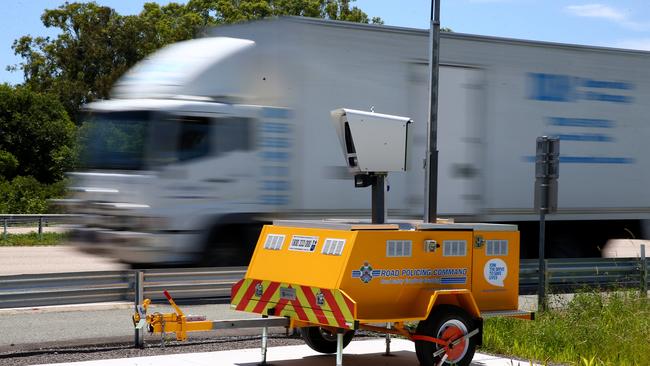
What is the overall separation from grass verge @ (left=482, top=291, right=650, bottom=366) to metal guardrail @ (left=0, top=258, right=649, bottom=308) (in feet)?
8.94

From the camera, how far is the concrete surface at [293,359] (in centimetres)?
1013

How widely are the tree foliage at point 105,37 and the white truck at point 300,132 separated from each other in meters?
40.9

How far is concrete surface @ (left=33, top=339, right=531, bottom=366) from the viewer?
399 inches

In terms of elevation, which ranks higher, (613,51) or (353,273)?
(613,51)

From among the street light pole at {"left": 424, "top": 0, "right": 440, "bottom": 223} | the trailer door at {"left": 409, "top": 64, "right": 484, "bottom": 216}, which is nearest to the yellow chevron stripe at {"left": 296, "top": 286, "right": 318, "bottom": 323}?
the street light pole at {"left": 424, "top": 0, "right": 440, "bottom": 223}

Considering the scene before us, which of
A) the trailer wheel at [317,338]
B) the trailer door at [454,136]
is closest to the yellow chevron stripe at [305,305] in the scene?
the trailer wheel at [317,338]

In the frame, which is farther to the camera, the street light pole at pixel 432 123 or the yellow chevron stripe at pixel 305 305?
the street light pole at pixel 432 123

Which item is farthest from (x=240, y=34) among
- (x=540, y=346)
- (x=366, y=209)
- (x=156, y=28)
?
(x=156, y=28)

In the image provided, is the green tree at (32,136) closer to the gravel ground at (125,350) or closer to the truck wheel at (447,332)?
the gravel ground at (125,350)

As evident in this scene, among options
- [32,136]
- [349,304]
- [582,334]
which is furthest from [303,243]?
[32,136]

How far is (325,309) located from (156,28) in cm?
5608

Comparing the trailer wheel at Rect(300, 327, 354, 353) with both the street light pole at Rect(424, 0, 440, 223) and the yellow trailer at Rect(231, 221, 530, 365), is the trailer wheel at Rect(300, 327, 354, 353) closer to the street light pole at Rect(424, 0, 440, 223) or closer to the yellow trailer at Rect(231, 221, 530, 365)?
the yellow trailer at Rect(231, 221, 530, 365)

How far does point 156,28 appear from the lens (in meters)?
63.2

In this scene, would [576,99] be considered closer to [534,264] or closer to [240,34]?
[534,264]
